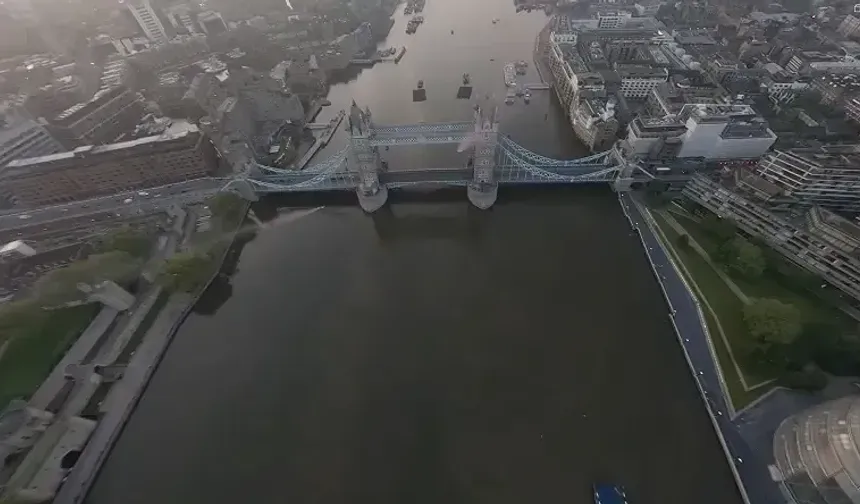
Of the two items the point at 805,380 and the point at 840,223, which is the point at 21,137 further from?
the point at 840,223

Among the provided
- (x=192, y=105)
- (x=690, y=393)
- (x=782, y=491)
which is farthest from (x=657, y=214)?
(x=192, y=105)

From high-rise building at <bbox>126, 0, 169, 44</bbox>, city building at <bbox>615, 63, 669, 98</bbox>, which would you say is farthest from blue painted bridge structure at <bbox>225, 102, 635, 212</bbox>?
high-rise building at <bbox>126, 0, 169, 44</bbox>

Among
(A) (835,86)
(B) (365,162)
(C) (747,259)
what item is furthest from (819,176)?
(B) (365,162)

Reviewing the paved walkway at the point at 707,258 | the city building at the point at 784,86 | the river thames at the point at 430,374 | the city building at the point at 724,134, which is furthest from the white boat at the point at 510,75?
the city building at the point at 784,86

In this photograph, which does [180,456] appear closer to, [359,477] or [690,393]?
[359,477]

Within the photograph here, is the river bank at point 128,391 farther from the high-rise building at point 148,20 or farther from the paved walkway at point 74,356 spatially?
the high-rise building at point 148,20

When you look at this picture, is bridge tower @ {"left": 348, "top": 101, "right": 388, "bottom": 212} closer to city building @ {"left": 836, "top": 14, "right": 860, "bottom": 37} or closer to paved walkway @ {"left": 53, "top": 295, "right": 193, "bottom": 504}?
paved walkway @ {"left": 53, "top": 295, "right": 193, "bottom": 504}
